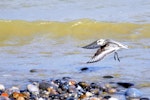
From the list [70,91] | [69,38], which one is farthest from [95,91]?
[69,38]

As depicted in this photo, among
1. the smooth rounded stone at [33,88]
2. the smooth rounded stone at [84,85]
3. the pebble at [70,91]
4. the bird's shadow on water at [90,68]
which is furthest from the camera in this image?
the bird's shadow on water at [90,68]

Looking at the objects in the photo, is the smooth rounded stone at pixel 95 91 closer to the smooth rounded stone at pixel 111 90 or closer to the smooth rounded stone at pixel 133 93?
the smooth rounded stone at pixel 111 90

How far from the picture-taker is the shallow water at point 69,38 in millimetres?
6932

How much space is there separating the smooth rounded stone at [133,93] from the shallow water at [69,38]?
0.34 feet

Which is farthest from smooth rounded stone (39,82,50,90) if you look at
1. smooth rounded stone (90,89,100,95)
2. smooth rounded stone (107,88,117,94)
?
smooth rounded stone (107,88,117,94)

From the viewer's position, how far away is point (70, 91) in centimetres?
593

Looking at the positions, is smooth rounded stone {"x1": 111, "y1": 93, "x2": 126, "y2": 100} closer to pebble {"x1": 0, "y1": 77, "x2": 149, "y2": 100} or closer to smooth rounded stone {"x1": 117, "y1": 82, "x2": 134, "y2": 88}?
pebble {"x1": 0, "y1": 77, "x2": 149, "y2": 100}

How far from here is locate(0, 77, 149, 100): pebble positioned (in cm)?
570

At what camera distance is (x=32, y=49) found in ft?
29.4

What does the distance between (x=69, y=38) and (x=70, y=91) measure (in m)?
4.16

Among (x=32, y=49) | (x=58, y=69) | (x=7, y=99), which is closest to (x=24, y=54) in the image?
(x=32, y=49)

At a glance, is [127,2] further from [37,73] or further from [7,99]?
[7,99]

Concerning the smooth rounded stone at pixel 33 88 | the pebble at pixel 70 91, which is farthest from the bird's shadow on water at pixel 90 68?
the smooth rounded stone at pixel 33 88

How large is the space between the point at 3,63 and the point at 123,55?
1.80m
